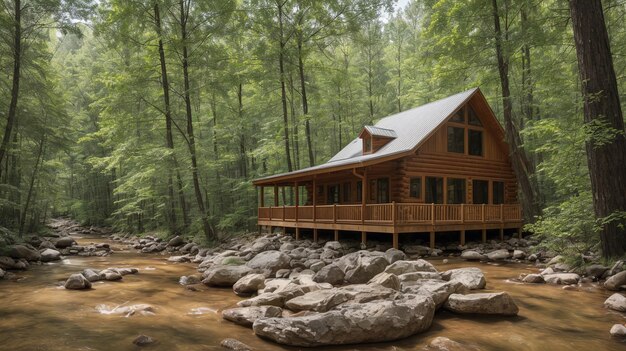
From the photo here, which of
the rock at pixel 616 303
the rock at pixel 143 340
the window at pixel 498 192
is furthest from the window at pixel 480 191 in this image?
the rock at pixel 143 340

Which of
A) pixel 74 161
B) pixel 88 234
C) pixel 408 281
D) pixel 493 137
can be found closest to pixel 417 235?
pixel 493 137

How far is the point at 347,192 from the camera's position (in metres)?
21.5

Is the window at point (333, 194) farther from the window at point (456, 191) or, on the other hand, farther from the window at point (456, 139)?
the window at point (456, 139)

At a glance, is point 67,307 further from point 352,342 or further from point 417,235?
point 417,235

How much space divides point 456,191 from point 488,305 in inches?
480

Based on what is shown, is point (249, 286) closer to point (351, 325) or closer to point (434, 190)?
point (351, 325)

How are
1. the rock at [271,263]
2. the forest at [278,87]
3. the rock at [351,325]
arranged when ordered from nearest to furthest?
the rock at [351,325], the forest at [278,87], the rock at [271,263]

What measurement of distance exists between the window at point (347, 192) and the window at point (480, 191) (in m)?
6.19

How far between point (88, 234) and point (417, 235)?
28391mm

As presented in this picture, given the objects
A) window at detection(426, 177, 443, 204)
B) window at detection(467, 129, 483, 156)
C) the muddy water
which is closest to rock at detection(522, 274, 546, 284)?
the muddy water

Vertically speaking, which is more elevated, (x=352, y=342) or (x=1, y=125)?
(x=1, y=125)

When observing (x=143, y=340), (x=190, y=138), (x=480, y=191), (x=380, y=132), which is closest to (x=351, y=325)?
(x=143, y=340)

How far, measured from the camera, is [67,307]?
8.06 meters

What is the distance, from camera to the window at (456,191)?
1828 centimetres
